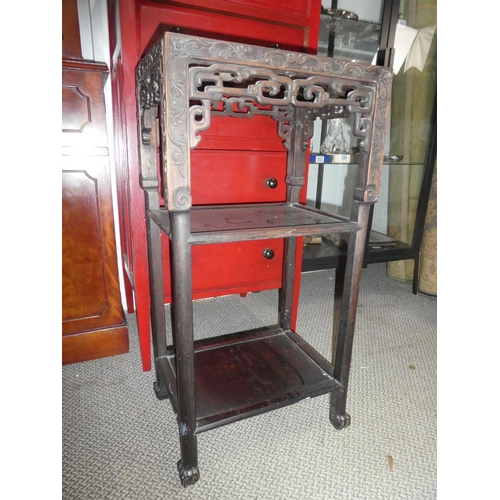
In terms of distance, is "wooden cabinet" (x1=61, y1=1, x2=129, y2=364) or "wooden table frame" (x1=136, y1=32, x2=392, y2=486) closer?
"wooden table frame" (x1=136, y1=32, x2=392, y2=486)

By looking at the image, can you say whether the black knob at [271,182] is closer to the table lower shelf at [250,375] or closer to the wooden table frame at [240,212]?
the wooden table frame at [240,212]

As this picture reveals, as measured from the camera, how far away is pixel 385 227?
7.30 feet

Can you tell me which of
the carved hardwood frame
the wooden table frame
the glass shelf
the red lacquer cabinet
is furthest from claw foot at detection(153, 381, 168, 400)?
the glass shelf

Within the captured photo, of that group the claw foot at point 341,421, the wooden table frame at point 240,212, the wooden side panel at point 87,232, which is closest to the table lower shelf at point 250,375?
the wooden table frame at point 240,212

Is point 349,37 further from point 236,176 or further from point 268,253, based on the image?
point 268,253

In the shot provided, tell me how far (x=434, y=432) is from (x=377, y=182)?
712 mm

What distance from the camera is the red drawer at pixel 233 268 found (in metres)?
1.20

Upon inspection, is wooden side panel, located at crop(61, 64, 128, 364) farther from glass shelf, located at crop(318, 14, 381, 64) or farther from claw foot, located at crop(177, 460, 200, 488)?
glass shelf, located at crop(318, 14, 381, 64)

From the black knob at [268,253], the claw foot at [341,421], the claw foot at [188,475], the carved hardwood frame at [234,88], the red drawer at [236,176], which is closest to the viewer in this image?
the carved hardwood frame at [234,88]

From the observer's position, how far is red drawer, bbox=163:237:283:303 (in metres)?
1.20

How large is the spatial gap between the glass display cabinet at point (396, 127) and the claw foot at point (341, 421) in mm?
865

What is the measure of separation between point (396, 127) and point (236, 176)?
1291mm

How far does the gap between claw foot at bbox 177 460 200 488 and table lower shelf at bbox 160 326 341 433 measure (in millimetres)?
103

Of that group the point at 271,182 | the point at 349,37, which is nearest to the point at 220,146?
the point at 271,182
